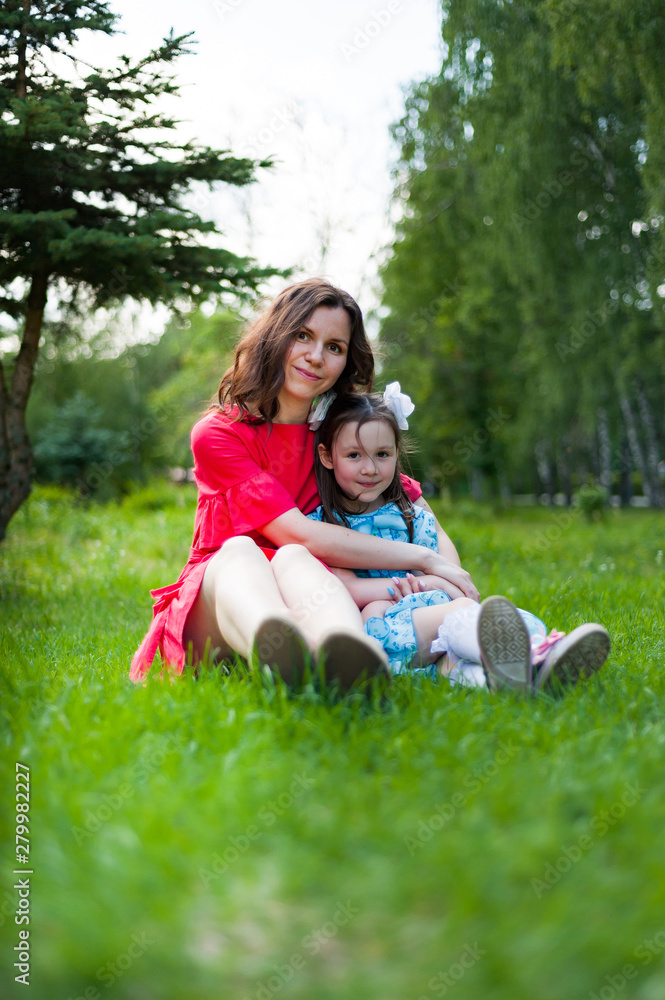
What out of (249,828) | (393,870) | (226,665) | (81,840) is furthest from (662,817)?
(226,665)

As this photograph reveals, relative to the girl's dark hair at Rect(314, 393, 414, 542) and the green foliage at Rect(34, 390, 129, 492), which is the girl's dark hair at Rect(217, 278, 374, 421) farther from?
the green foliage at Rect(34, 390, 129, 492)

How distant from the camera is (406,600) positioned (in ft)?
8.86

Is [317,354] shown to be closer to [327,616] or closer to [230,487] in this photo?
[230,487]

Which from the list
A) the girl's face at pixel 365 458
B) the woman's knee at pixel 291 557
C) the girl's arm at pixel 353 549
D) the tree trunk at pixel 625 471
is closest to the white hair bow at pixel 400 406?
the girl's face at pixel 365 458

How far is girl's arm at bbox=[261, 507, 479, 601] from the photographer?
9.21ft

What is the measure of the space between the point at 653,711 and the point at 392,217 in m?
14.4

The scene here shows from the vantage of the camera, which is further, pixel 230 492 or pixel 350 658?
pixel 230 492

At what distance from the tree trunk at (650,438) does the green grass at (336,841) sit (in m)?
12.8

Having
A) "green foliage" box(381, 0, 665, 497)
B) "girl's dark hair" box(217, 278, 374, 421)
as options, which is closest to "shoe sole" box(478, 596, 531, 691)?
"girl's dark hair" box(217, 278, 374, 421)

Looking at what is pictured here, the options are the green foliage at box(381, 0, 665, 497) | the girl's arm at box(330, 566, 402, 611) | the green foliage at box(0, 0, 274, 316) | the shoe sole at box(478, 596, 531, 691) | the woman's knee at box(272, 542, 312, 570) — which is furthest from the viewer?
the green foliage at box(381, 0, 665, 497)

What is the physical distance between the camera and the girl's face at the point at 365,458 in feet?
9.75

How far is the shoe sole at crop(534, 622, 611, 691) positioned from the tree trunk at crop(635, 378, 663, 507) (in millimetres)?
12390

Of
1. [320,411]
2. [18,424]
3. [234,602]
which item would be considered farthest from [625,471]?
[234,602]

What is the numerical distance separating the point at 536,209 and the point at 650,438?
21.4ft
